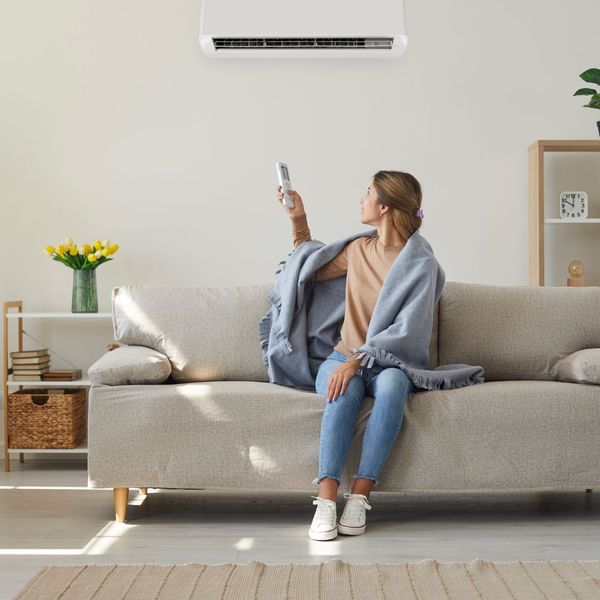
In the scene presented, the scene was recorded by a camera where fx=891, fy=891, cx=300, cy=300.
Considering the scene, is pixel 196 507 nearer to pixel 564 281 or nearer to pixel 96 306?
pixel 96 306

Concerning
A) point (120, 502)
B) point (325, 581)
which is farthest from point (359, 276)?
point (325, 581)

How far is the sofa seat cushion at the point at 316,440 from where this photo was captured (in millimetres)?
2734

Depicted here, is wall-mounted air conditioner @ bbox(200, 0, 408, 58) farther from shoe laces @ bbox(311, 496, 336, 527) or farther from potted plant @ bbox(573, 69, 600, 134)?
potted plant @ bbox(573, 69, 600, 134)

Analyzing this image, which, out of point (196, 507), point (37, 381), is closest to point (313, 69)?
point (37, 381)

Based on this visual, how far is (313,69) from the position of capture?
423 centimetres

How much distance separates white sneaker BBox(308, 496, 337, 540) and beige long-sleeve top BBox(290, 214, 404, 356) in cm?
55

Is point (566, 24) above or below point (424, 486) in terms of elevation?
above

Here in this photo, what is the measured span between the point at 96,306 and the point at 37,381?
407 millimetres

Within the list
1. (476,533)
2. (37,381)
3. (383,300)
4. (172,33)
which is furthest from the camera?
(172,33)

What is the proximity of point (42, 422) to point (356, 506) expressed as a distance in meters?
1.67

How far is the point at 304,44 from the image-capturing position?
10.5ft

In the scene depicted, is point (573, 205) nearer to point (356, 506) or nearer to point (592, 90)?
point (592, 90)

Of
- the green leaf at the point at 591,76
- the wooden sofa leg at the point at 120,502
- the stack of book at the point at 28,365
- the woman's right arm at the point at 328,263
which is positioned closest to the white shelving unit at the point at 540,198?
the green leaf at the point at 591,76

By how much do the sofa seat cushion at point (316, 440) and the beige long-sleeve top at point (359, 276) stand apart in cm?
27
